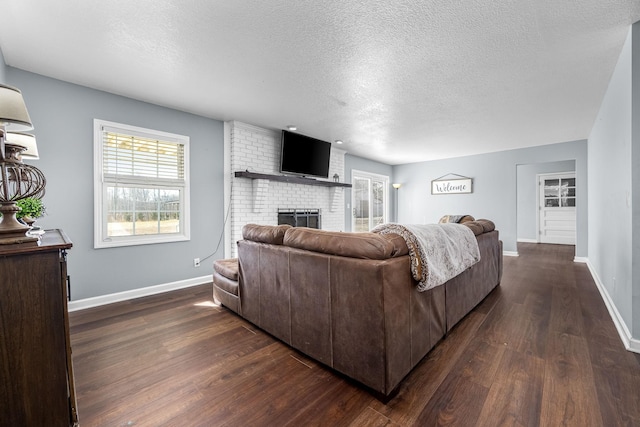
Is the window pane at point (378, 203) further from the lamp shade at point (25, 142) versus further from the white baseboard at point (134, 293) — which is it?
the lamp shade at point (25, 142)

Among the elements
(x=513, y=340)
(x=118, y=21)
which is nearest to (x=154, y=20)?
(x=118, y=21)

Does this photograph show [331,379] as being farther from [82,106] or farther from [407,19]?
[82,106]

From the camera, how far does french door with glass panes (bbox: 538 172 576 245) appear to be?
295 inches

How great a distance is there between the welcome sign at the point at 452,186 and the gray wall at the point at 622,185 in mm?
3414

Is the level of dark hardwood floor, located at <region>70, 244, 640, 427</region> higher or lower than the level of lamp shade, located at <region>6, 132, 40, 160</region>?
lower

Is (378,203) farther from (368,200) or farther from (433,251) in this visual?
(433,251)

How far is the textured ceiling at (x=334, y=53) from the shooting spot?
6.01ft

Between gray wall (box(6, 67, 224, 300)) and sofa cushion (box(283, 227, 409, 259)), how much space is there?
2.53 metres

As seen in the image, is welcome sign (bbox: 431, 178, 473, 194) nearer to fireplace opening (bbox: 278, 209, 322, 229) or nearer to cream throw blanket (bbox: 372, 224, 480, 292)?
fireplace opening (bbox: 278, 209, 322, 229)

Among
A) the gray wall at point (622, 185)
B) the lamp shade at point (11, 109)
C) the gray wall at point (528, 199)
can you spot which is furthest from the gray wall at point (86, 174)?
the gray wall at point (528, 199)

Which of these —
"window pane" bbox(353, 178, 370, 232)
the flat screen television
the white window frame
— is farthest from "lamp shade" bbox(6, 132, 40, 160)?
"window pane" bbox(353, 178, 370, 232)

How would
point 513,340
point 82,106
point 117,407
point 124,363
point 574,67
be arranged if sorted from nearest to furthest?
point 117,407 < point 124,363 < point 513,340 < point 574,67 < point 82,106

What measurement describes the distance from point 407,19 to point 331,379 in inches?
96.4

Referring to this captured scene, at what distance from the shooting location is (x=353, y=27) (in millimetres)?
1979
